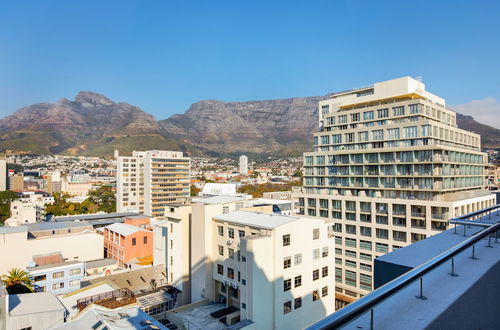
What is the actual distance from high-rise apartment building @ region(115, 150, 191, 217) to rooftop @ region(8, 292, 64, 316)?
40750mm

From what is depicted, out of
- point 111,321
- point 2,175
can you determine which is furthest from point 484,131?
point 2,175

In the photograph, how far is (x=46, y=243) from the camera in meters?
26.5

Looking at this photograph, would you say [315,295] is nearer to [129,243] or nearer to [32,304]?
[32,304]

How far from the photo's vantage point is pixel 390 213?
78.7ft

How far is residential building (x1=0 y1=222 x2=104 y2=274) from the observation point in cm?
2469

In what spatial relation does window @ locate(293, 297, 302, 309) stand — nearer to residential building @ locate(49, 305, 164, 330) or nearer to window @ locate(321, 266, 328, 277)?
window @ locate(321, 266, 328, 277)

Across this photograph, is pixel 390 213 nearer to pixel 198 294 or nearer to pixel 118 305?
pixel 198 294

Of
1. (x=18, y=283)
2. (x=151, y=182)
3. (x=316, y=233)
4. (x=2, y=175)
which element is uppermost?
(x=2, y=175)

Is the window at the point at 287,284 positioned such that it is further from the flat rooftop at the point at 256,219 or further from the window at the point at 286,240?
the flat rooftop at the point at 256,219

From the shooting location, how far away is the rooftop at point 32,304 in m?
14.2

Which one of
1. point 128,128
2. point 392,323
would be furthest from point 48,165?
point 392,323

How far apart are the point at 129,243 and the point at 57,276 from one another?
295 inches

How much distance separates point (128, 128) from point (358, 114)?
180 meters

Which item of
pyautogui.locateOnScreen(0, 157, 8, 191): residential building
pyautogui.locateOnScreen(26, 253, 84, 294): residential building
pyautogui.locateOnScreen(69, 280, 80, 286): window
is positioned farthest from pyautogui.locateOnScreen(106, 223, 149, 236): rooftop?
pyautogui.locateOnScreen(0, 157, 8, 191): residential building
